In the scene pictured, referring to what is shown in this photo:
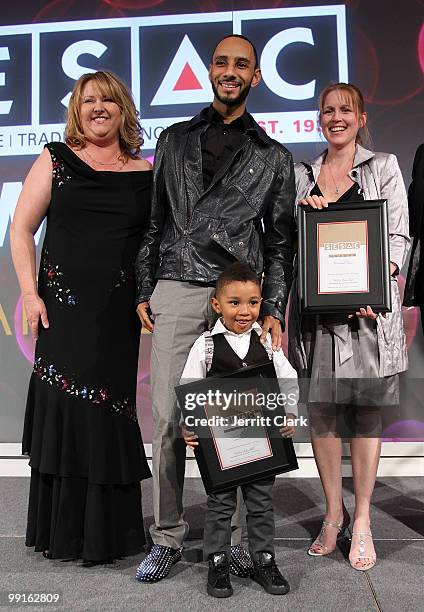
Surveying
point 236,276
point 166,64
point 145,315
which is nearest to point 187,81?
point 166,64

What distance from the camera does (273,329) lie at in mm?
2379

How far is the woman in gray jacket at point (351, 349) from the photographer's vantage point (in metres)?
2.52

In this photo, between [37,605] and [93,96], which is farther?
[93,96]

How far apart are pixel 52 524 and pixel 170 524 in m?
0.42

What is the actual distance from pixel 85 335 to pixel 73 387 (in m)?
Answer: 0.19

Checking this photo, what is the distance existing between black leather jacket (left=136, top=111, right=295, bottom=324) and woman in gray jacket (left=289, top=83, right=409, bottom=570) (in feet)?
0.49

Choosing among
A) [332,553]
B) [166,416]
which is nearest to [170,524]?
[166,416]

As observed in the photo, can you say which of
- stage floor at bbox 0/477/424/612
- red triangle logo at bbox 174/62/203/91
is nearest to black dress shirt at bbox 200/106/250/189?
stage floor at bbox 0/477/424/612

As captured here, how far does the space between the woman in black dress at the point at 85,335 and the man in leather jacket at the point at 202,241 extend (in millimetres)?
126

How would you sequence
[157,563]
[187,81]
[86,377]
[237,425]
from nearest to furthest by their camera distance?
[237,425], [157,563], [86,377], [187,81]

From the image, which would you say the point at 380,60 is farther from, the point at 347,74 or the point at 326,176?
the point at 326,176

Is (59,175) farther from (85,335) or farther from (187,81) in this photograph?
(187,81)

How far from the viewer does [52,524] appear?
2463 mm


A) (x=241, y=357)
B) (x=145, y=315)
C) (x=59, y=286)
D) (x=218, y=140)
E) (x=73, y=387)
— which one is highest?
(x=218, y=140)
